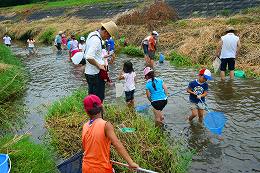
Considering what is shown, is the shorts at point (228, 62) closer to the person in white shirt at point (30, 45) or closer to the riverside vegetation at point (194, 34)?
the riverside vegetation at point (194, 34)

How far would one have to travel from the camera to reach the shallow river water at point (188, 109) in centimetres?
640

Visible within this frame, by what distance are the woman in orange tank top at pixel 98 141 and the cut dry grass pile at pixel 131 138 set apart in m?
1.51

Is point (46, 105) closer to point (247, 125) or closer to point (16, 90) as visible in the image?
point (16, 90)

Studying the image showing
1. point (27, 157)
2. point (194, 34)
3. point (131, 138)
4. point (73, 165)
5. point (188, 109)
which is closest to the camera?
point (73, 165)

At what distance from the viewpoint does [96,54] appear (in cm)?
675

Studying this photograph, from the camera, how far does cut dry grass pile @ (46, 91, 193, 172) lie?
5.88m

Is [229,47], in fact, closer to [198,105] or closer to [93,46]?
[198,105]

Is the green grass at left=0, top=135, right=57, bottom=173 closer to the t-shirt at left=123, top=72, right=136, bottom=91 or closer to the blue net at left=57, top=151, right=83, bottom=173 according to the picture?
the blue net at left=57, top=151, right=83, bottom=173

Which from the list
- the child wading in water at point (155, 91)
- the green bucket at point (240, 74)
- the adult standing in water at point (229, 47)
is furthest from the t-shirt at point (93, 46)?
the green bucket at point (240, 74)

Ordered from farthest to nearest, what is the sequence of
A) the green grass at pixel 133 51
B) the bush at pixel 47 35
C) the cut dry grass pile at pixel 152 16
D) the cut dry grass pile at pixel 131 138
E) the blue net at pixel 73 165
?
1. the bush at pixel 47 35
2. the cut dry grass pile at pixel 152 16
3. the green grass at pixel 133 51
4. the cut dry grass pile at pixel 131 138
5. the blue net at pixel 73 165

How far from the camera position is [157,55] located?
17.2m

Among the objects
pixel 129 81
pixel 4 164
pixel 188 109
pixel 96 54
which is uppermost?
pixel 96 54

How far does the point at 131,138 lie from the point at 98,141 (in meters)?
2.23

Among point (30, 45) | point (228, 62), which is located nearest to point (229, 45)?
point (228, 62)
